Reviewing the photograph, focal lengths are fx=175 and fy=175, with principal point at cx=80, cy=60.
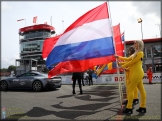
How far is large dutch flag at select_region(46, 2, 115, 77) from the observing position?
594 cm

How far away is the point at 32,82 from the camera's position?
11.1m

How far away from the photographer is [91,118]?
4.68m

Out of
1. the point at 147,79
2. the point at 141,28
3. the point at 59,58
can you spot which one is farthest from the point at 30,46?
the point at 59,58

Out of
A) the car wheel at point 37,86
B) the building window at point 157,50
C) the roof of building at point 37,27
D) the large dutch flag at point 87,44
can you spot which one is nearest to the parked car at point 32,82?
the car wheel at point 37,86

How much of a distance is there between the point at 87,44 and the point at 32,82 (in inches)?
250

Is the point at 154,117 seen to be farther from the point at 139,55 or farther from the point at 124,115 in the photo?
the point at 139,55

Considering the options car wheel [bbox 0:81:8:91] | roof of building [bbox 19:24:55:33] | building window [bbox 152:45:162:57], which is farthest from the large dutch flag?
roof of building [bbox 19:24:55:33]

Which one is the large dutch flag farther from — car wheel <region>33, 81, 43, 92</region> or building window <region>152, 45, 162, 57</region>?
building window <region>152, 45, 162, 57</region>

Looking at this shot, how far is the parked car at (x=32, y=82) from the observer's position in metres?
10.9

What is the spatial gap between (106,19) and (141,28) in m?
53.7

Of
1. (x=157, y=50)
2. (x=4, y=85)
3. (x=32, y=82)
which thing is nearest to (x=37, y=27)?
(x=157, y=50)

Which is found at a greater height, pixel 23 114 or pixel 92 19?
pixel 92 19

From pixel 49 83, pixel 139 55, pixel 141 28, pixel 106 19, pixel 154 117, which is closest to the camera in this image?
pixel 154 117

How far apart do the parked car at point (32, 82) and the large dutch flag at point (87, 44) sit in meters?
5.09
